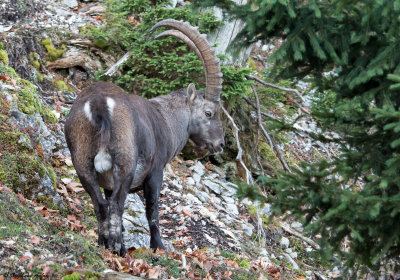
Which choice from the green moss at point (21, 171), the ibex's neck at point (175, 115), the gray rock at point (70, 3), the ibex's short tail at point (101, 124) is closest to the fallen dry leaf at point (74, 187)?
the green moss at point (21, 171)

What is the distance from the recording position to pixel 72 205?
24.8 ft

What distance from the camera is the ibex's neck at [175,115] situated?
7986 millimetres

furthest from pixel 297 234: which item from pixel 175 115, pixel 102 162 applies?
pixel 102 162

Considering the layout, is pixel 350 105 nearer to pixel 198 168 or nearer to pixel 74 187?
pixel 74 187

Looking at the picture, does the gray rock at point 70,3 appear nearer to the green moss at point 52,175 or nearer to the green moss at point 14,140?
the green moss at point 14,140

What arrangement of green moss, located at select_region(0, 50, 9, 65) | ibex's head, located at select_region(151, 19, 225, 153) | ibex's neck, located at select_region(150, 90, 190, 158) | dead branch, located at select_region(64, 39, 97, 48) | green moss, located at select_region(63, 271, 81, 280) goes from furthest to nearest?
dead branch, located at select_region(64, 39, 97, 48), green moss, located at select_region(0, 50, 9, 65), ibex's head, located at select_region(151, 19, 225, 153), ibex's neck, located at select_region(150, 90, 190, 158), green moss, located at select_region(63, 271, 81, 280)

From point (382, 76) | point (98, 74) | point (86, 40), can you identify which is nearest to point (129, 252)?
point (382, 76)

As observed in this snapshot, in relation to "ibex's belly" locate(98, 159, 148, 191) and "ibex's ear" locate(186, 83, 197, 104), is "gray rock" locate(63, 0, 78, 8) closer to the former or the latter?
"ibex's ear" locate(186, 83, 197, 104)

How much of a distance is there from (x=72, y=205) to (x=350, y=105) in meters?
5.04

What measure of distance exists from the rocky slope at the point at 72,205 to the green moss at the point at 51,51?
2 centimetres

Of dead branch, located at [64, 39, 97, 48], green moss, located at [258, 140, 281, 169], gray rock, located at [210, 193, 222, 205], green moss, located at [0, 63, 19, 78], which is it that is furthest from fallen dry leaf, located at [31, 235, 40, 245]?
green moss, located at [258, 140, 281, 169]

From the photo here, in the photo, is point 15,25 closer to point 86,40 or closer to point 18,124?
point 86,40

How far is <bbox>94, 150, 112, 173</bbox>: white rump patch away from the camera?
5.79m

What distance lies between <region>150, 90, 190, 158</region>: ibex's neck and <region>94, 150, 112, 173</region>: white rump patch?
1.97 meters
